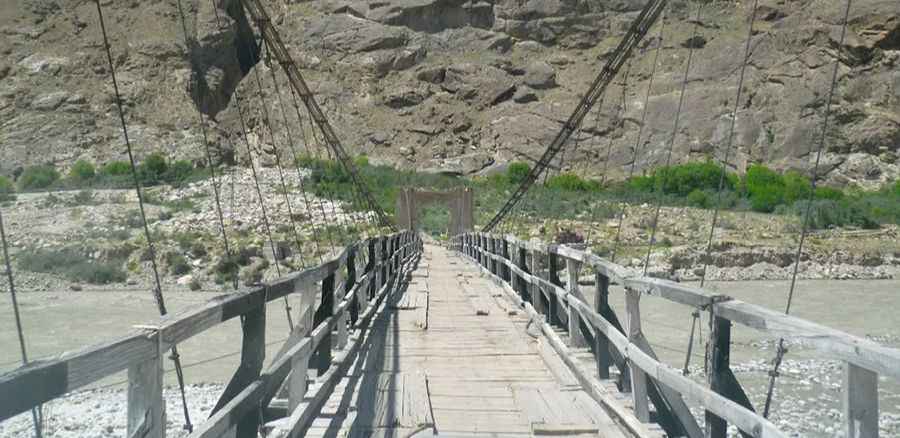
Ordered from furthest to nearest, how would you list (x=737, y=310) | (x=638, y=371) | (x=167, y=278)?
1. (x=167, y=278)
2. (x=638, y=371)
3. (x=737, y=310)

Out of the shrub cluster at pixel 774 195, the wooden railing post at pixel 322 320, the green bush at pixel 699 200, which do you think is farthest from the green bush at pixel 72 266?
the green bush at pixel 699 200

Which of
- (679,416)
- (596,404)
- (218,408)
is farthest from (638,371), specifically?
(218,408)

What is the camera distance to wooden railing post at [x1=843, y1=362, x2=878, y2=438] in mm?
1845

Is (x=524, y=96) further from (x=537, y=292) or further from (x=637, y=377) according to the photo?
(x=637, y=377)

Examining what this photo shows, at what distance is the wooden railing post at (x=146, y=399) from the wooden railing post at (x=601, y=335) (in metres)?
2.92

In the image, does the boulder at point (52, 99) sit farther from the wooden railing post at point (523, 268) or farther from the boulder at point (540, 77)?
the wooden railing post at point (523, 268)

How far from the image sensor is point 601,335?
4.70 m

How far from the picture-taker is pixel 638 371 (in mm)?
3797

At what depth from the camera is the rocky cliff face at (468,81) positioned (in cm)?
6562

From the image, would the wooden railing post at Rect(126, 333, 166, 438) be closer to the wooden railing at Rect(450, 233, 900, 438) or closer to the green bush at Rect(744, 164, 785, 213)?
the wooden railing at Rect(450, 233, 900, 438)

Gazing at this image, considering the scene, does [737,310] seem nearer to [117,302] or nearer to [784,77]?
[117,302]

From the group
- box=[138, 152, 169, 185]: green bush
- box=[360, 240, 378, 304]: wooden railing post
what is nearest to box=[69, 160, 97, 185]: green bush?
box=[138, 152, 169, 185]: green bush

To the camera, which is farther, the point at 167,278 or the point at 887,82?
the point at 887,82

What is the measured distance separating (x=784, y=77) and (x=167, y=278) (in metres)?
55.6
